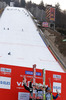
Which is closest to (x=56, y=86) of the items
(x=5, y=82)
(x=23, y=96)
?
(x=23, y=96)

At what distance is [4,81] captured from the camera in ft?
14.2

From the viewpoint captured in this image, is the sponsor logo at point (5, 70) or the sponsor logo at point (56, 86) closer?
the sponsor logo at point (5, 70)

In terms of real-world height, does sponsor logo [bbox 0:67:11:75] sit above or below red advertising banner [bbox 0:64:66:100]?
above

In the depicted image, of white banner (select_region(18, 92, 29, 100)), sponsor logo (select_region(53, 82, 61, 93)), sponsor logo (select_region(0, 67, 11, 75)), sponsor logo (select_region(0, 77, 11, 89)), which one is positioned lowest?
white banner (select_region(18, 92, 29, 100))

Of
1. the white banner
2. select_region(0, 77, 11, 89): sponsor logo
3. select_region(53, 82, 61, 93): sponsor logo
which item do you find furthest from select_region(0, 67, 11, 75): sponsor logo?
select_region(53, 82, 61, 93): sponsor logo

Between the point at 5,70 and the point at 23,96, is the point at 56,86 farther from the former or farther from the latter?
the point at 5,70

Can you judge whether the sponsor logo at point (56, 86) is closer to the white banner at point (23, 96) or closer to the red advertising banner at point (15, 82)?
the red advertising banner at point (15, 82)

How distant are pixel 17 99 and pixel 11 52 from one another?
2491 millimetres

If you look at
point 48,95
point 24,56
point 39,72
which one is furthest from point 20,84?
point 24,56

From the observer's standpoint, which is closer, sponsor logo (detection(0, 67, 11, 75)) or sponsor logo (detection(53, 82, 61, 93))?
sponsor logo (detection(0, 67, 11, 75))

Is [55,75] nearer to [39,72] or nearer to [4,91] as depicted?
[39,72]

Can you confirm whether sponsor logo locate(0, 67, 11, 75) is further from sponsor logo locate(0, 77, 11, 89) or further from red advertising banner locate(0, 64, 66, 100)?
sponsor logo locate(0, 77, 11, 89)

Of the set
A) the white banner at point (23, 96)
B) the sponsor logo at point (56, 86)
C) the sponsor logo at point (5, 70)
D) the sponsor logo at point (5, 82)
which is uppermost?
the sponsor logo at point (5, 70)

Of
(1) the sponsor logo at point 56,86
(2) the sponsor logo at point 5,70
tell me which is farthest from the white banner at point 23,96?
(1) the sponsor logo at point 56,86
